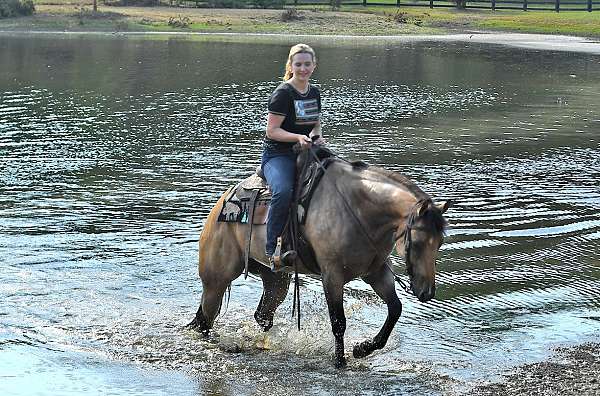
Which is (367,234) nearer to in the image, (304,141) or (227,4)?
(304,141)

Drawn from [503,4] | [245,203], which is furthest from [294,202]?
[503,4]

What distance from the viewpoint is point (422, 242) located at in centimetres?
897

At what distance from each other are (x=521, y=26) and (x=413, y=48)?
692 inches

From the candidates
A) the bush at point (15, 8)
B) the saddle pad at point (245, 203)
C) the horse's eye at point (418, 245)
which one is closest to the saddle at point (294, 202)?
the saddle pad at point (245, 203)

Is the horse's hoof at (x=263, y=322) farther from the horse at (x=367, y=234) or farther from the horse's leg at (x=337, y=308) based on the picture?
the horse's leg at (x=337, y=308)

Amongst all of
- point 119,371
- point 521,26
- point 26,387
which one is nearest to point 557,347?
point 119,371

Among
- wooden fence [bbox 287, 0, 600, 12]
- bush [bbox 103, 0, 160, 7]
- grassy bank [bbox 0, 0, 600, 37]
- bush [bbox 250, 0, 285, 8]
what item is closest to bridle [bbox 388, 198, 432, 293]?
grassy bank [bbox 0, 0, 600, 37]

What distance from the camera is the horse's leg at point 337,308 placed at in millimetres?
9773

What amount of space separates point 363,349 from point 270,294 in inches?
56.0

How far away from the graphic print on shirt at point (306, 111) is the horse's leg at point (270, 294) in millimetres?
1795

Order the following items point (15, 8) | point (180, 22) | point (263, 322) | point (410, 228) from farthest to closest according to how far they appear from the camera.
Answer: point (15, 8) → point (180, 22) → point (263, 322) → point (410, 228)

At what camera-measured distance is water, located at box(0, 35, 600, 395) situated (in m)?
10.5

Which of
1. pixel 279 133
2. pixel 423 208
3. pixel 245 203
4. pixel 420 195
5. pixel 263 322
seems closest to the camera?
pixel 423 208

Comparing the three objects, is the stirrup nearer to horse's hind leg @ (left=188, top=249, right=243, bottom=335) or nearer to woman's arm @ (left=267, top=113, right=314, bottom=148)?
horse's hind leg @ (left=188, top=249, right=243, bottom=335)
